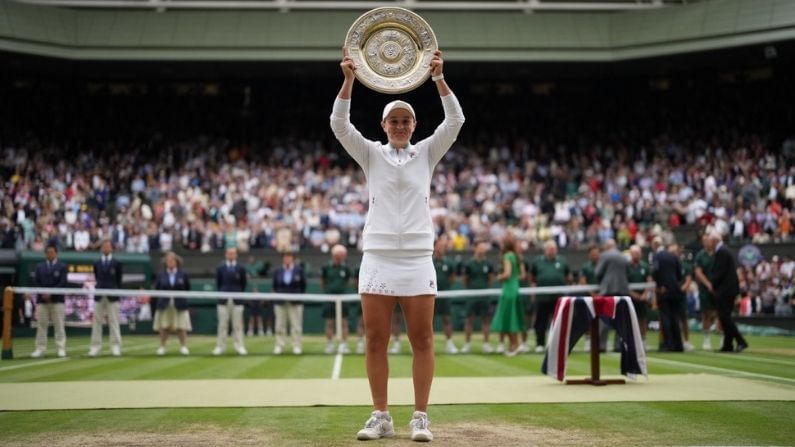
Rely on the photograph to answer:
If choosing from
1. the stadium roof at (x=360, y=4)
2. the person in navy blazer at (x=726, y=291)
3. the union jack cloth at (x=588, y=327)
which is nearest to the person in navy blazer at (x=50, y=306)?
the union jack cloth at (x=588, y=327)

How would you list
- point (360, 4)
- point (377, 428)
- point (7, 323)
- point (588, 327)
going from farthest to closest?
point (360, 4) → point (7, 323) → point (588, 327) → point (377, 428)

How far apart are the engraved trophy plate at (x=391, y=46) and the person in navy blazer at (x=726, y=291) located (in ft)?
39.7

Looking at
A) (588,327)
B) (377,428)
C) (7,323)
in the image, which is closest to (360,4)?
(7,323)

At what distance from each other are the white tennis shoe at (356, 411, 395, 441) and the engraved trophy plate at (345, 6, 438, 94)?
2.51m

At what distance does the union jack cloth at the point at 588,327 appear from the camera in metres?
→ 11.1

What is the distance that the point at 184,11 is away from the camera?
3638 cm

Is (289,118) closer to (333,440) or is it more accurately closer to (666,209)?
(666,209)

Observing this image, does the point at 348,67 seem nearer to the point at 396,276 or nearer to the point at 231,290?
the point at 396,276

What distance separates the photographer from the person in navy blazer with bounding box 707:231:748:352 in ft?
57.6

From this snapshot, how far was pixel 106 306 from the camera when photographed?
730 inches

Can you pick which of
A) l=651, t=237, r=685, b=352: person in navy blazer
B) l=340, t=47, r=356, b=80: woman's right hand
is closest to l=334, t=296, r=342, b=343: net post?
l=651, t=237, r=685, b=352: person in navy blazer

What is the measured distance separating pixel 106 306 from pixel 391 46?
12.8m

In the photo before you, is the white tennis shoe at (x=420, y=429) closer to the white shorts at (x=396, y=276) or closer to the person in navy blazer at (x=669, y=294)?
the white shorts at (x=396, y=276)

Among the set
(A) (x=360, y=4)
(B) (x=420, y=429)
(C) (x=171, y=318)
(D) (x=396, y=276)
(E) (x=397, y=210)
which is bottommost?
(B) (x=420, y=429)
